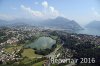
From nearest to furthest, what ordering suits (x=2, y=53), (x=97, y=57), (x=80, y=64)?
(x=80, y=64)
(x=97, y=57)
(x=2, y=53)

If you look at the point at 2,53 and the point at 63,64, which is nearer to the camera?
the point at 63,64

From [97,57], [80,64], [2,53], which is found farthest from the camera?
[2,53]

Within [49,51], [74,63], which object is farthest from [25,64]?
[49,51]

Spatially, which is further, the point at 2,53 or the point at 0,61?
the point at 2,53

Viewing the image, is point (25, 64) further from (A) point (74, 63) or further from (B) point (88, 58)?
(B) point (88, 58)

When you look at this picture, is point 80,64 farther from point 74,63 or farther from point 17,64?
point 17,64

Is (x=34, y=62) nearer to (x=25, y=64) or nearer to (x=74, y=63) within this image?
(x=25, y=64)

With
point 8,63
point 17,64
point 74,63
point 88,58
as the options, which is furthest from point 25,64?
point 88,58
